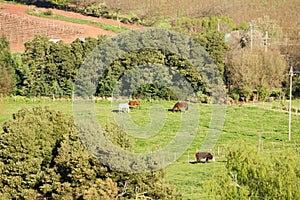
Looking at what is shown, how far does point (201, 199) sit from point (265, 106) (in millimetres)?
16904

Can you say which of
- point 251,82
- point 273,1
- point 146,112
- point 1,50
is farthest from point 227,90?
point 273,1

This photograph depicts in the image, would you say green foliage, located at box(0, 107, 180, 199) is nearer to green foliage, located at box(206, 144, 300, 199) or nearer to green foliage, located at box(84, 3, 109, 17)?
green foliage, located at box(206, 144, 300, 199)

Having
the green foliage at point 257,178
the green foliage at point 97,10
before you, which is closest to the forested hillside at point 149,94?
the green foliage at point 257,178

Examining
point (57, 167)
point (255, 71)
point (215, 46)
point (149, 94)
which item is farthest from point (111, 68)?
point (57, 167)

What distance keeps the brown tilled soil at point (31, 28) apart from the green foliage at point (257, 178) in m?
33.0

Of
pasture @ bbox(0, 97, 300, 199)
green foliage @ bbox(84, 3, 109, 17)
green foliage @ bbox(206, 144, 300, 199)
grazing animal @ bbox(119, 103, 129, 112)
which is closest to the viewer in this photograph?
green foliage @ bbox(206, 144, 300, 199)

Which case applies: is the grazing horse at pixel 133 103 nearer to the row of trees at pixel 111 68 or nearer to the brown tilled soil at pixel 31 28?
the row of trees at pixel 111 68

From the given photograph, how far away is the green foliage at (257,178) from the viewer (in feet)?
56.2

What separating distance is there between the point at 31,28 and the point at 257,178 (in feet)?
128

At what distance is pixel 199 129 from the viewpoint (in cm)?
3136

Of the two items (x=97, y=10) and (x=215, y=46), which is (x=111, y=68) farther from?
(x=97, y=10)

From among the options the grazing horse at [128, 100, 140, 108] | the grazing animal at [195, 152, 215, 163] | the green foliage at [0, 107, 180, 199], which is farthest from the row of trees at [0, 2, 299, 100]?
the green foliage at [0, 107, 180, 199]

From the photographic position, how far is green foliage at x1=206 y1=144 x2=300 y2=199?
17.1m

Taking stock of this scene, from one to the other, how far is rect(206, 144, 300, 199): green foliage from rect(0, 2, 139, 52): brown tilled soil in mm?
33020
